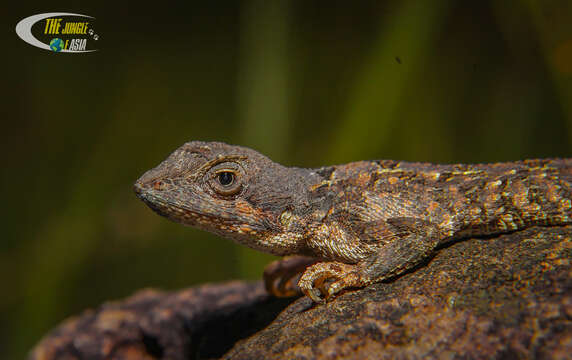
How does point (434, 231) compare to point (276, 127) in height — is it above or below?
below

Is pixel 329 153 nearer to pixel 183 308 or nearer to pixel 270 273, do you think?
pixel 270 273

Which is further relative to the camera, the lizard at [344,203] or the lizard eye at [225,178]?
the lizard eye at [225,178]

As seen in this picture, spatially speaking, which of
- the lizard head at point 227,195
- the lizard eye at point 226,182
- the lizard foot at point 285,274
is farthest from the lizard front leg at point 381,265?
the lizard foot at point 285,274

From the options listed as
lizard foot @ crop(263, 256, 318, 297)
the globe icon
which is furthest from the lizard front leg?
the globe icon

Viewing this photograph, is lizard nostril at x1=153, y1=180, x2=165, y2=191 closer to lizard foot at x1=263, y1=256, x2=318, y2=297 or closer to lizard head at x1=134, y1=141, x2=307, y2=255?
lizard head at x1=134, y1=141, x2=307, y2=255

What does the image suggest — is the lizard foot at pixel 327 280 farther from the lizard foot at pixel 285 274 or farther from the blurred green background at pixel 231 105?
the blurred green background at pixel 231 105

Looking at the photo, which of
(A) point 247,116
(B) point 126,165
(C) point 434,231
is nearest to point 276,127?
(A) point 247,116
